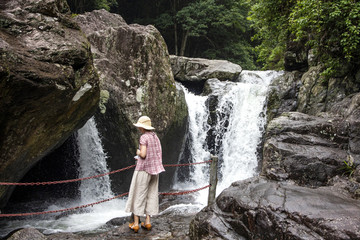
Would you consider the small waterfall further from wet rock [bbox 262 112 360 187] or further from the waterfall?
wet rock [bbox 262 112 360 187]

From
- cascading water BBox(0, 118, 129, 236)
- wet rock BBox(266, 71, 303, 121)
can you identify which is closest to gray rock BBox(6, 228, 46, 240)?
cascading water BBox(0, 118, 129, 236)

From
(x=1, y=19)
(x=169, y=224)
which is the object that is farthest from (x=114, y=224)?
(x=1, y=19)

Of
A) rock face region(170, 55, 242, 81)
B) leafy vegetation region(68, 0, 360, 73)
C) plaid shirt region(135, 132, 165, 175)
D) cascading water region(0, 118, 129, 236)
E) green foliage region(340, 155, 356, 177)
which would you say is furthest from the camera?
rock face region(170, 55, 242, 81)

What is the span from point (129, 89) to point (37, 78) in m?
3.97

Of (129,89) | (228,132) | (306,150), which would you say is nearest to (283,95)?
(228,132)

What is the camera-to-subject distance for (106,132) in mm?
8258

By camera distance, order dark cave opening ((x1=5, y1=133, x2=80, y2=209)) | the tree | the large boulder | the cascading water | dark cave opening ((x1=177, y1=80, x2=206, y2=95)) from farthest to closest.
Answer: the tree
dark cave opening ((x1=177, y1=80, x2=206, y2=95))
dark cave opening ((x1=5, y1=133, x2=80, y2=209))
the cascading water
the large boulder

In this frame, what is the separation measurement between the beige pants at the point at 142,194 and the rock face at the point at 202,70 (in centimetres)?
1071

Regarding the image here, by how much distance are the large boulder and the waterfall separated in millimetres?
5836

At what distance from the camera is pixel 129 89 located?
8.13 meters

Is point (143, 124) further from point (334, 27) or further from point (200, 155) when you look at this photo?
point (200, 155)

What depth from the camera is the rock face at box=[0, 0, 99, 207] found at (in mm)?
4145

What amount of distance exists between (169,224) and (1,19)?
451cm

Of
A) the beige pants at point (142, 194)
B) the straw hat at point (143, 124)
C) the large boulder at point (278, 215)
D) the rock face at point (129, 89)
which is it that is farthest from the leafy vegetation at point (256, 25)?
the beige pants at point (142, 194)
